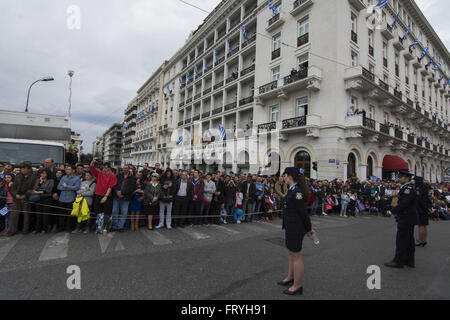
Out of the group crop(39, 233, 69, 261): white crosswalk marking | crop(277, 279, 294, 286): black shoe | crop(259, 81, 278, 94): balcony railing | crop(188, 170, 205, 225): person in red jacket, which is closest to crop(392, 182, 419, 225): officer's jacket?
crop(277, 279, 294, 286): black shoe

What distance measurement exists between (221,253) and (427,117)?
33713 mm

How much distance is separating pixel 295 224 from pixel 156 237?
170 inches

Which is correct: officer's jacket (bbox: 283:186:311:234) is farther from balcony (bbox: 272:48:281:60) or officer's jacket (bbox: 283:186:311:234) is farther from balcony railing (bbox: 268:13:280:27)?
balcony railing (bbox: 268:13:280:27)

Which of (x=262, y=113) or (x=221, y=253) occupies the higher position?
(x=262, y=113)

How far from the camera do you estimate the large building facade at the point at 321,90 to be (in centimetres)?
1681

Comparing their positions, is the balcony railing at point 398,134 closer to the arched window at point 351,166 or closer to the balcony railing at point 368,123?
the balcony railing at point 368,123

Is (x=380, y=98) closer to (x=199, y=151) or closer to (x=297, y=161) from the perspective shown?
(x=297, y=161)

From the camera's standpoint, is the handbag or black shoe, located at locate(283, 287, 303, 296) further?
the handbag

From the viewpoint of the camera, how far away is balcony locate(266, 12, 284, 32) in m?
20.5

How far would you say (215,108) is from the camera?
31.1 m

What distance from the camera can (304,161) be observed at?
59.7 ft

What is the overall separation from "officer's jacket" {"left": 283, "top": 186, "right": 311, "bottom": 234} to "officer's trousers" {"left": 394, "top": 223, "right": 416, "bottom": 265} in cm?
279

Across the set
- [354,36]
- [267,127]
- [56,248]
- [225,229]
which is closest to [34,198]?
[56,248]
